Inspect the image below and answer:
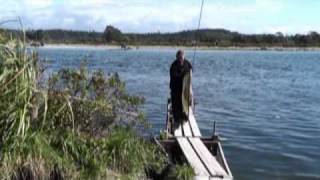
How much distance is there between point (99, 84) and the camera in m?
12.8

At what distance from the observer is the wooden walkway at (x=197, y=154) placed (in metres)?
11.6

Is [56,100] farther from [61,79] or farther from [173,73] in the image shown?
[173,73]

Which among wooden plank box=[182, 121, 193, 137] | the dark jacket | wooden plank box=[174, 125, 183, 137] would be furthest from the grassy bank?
the dark jacket

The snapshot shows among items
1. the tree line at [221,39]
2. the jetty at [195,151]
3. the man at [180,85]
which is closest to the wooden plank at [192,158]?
→ the jetty at [195,151]

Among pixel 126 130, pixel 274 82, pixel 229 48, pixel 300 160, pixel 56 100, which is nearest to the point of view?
pixel 56 100

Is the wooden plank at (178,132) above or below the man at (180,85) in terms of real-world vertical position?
below

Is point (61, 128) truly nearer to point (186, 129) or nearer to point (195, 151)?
→ point (195, 151)

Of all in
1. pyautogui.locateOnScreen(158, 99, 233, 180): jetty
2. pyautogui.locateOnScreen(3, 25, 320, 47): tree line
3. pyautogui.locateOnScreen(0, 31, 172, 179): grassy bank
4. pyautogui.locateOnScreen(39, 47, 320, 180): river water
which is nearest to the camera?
pyautogui.locateOnScreen(0, 31, 172, 179): grassy bank

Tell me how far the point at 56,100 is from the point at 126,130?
1.60 meters

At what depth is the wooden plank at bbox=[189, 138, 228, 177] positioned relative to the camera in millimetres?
11828

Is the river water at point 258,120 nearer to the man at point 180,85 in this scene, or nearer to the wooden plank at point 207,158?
the wooden plank at point 207,158

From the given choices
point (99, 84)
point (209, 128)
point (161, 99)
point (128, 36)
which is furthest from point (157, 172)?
point (128, 36)

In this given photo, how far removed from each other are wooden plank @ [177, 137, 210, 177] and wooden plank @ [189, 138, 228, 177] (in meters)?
0.09

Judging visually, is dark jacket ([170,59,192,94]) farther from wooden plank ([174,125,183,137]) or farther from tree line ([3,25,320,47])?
tree line ([3,25,320,47])
